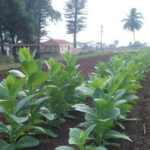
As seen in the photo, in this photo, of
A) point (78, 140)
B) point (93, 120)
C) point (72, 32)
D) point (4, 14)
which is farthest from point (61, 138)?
point (72, 32)

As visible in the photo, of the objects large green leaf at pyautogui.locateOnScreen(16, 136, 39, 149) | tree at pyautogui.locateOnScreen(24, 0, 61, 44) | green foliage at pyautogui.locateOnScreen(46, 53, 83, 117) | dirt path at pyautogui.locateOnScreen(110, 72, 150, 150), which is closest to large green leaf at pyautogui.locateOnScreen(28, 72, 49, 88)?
green foliage at pyautogui.locateOnScreen(46, 53, 83, 117)

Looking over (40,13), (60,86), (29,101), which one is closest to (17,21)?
(40,13)

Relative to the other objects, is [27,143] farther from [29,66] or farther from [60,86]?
[60,86]

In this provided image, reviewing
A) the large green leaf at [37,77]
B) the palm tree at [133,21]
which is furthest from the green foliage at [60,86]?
the palm tree at [133,21]

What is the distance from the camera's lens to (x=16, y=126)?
178cm

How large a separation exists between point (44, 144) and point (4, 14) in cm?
1967

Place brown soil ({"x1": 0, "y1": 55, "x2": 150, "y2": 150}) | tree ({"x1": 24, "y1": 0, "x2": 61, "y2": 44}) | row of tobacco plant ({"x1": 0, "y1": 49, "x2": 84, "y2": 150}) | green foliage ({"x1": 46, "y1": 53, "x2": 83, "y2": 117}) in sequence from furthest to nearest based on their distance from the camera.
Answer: tree ({"x1": 24, "y1": 0, "x2": 61, "y2": 44}) → green foliage ({"x1": 46, "y1": 53, "x2": 83, "y2": 117}) → brown soil ({"x1": 0, "y1": 55, "x2": 150, "y2": 150}) → row of tobacco plant ({"x1": 0, "y1": 49, "x2": 84, "y2": 150})

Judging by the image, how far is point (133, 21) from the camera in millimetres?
51906

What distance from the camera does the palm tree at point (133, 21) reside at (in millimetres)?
51906

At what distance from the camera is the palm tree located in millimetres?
51906

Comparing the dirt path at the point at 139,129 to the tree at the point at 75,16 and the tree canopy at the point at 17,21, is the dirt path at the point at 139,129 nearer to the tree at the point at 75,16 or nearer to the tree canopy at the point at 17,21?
the tree canopy at the point at 17,21

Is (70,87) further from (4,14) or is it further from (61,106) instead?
(4,14)

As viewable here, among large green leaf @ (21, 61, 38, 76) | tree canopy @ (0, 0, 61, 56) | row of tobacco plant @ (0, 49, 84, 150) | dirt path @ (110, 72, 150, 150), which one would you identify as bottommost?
dirt path @ (110, 72, 150, 150)

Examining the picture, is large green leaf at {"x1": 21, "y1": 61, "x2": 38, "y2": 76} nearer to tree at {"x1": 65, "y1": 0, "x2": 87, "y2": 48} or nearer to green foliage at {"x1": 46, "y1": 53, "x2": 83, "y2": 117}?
green foliage at {"x1": 46, "y1": 53, "x2": 83, "y2": 117}
